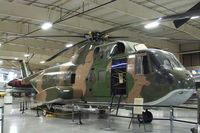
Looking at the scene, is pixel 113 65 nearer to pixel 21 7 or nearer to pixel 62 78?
pixel 62 78

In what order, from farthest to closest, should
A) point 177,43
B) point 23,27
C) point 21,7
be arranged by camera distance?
point 177,43 < point 23,27 < point 21,7

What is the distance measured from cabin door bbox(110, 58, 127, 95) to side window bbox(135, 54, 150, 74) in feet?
1.63

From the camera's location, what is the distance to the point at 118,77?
8289mm

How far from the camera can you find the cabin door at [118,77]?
807cm

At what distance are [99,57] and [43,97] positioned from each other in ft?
9.07

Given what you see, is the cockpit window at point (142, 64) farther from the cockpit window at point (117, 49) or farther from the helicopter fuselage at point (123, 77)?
the cockpit window at point (117, 49)

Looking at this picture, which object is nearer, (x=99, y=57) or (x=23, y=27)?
(x=99, y=57)

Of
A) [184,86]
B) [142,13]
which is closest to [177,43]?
[142,13]

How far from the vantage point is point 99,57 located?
9.15m

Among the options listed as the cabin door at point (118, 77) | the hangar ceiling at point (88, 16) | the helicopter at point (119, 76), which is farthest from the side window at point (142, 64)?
the hangar ceiling at point (88, 16)

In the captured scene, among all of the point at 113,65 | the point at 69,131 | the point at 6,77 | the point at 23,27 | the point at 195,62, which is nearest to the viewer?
the point at 69,131

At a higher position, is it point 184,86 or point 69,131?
point 184,86

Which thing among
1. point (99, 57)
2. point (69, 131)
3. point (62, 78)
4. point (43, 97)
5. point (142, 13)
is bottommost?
point (69, 131)

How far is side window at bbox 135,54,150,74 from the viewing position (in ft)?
24.7
